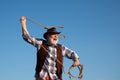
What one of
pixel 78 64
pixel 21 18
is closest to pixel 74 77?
pixel 78 64

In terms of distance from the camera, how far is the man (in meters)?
11.6

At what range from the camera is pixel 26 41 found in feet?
38.2

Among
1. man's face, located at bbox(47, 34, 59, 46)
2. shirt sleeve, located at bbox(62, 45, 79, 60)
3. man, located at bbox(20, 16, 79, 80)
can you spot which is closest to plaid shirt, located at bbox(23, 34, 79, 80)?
man, located at bbox(20, 16, 79, 80)

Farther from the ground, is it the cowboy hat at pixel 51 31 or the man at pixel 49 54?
the cowboy hat at pixel 51 31

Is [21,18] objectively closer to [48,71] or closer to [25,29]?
[25,29]

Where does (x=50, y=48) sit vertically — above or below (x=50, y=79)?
above

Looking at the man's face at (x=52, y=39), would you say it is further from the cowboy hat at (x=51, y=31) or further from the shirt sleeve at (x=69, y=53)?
the shirt sleeve at (x=69, y=53)

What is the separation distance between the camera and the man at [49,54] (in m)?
11.6

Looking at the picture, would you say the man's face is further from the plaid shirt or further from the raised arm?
the raised arm

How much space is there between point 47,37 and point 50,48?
11.2 inches

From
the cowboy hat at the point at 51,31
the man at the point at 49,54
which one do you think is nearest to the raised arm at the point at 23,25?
the man at the point at 49,54

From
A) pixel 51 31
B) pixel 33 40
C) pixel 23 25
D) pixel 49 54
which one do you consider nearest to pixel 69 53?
pixel 49 54

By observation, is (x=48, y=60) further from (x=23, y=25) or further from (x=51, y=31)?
(x=23, y=25)

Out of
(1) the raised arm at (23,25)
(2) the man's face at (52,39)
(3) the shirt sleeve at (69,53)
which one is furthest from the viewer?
(3) the shirt sleeve at (69,53)
